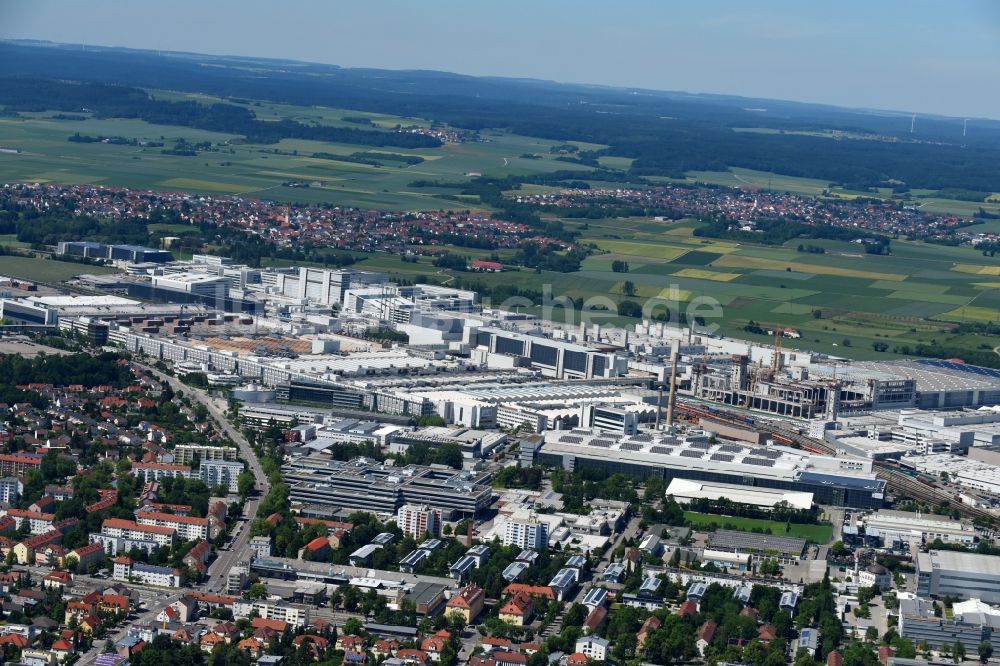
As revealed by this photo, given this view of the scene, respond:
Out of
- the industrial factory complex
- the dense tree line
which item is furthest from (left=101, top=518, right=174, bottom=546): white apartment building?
the dense tree line

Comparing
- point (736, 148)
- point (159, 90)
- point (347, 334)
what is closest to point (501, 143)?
point (736, 148)

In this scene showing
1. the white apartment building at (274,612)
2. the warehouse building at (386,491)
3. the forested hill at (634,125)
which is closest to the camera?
the white apartment building at (274,612)

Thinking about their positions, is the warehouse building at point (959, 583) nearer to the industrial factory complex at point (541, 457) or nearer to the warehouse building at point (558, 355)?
the industrial factory complex at point (541, 457)

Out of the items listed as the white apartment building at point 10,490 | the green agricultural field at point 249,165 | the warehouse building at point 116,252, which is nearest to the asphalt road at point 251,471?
the white apartment building at point 10,490

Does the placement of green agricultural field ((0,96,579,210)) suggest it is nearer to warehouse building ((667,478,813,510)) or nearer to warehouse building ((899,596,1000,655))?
warehouse building ((667,478,813,510))

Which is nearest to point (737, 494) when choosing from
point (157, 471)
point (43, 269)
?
point (157, 471)

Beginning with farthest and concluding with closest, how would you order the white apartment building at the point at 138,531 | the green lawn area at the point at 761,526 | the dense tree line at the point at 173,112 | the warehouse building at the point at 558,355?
the dense tree line at the point at 173,112
the warehouse building at the point at 558,355
the green lawn area at the point at 761,526
the white apartment building at the point at 138,531

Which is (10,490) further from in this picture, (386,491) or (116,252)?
(116,252)
